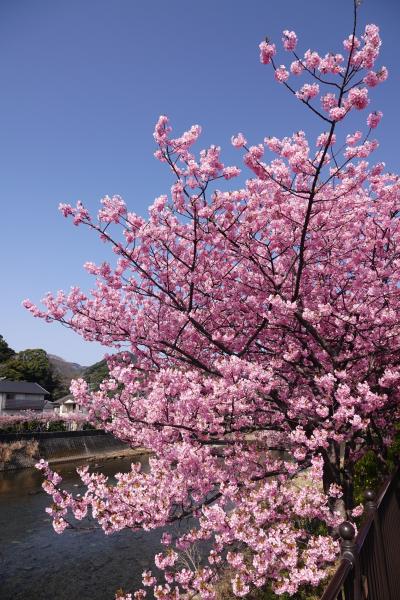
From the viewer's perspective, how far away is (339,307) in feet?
27.5

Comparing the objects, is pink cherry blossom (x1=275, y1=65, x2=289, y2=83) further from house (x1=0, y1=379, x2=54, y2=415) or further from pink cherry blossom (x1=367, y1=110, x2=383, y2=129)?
house (x1=0, y1=379, x2=54, y2=415)

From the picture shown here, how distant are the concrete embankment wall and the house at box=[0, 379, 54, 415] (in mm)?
12304

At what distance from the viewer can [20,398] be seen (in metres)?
51.9

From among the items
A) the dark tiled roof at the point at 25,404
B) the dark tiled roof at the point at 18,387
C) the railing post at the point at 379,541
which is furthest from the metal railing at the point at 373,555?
the dark tiled roof at the point at 25,404

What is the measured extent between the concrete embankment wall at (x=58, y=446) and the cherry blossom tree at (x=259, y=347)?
26392 millimetres

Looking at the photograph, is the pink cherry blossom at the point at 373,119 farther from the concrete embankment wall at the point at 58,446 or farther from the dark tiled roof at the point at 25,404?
the dark tiled roof at the point at 25,404

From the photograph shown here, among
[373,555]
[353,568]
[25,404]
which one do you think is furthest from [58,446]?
[353,568]

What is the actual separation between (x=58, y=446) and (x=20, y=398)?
1752 cm

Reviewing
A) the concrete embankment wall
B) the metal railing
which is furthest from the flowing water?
the concrete embankment wall

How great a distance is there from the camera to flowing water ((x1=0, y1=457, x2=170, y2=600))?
41.4ft

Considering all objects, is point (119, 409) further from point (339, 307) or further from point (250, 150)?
point (250, 150)

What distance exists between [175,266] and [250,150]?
315 centimetres

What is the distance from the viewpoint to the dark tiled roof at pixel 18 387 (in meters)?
49.6

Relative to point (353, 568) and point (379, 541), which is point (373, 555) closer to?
point (379, 541)
